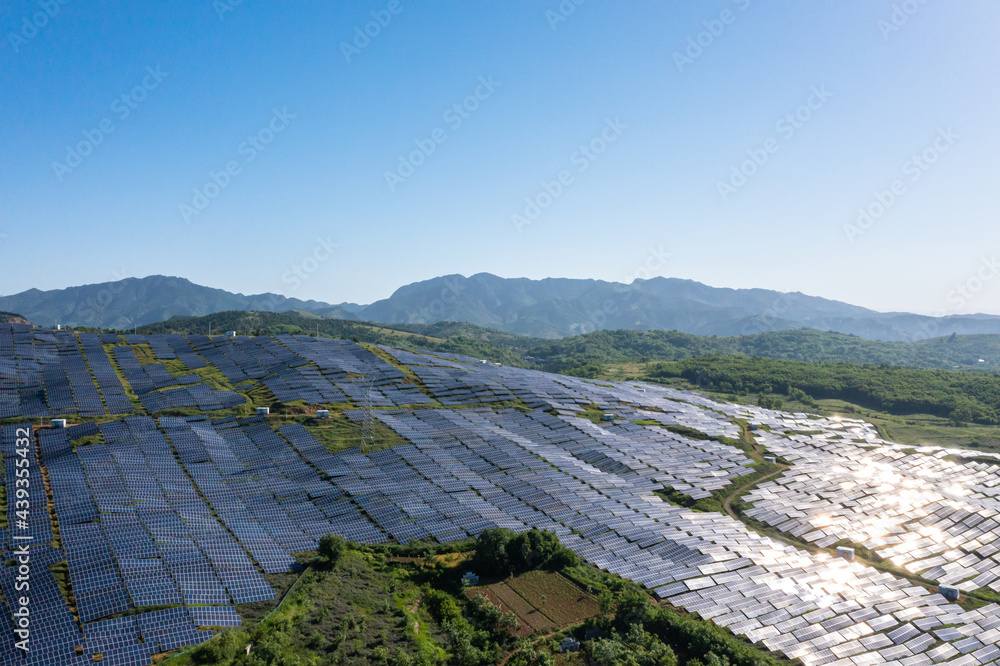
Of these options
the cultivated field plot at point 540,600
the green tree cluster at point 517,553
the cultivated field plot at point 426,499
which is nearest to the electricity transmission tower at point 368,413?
the cultivated field plot at point 426,499

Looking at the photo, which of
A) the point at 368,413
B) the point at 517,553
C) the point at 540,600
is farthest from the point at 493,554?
the point at 368,413

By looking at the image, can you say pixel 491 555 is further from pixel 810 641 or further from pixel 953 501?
pixel 953 501

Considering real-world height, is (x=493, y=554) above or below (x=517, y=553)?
above

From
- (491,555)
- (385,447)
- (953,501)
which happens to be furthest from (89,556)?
(953,501)

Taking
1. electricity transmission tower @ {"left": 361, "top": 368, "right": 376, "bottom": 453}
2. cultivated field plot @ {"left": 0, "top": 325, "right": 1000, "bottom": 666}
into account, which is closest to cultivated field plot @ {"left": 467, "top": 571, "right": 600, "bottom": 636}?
cultivated field plot @ {"left": 0, "top": 325, "right": 1000, "bottom": 666}

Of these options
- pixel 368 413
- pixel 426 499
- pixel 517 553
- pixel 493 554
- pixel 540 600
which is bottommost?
pixel 540 600

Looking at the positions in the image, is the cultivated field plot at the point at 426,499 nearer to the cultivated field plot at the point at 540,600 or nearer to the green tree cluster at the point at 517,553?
the cultivated field plot at the point at 540,600

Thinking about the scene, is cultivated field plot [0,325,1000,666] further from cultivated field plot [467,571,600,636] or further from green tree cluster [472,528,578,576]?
green tree cluster [472,528,578,576]

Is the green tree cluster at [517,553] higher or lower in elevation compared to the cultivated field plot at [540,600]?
higher

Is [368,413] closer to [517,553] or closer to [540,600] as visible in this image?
[517,553]

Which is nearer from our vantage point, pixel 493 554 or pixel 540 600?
pixel 540 600
